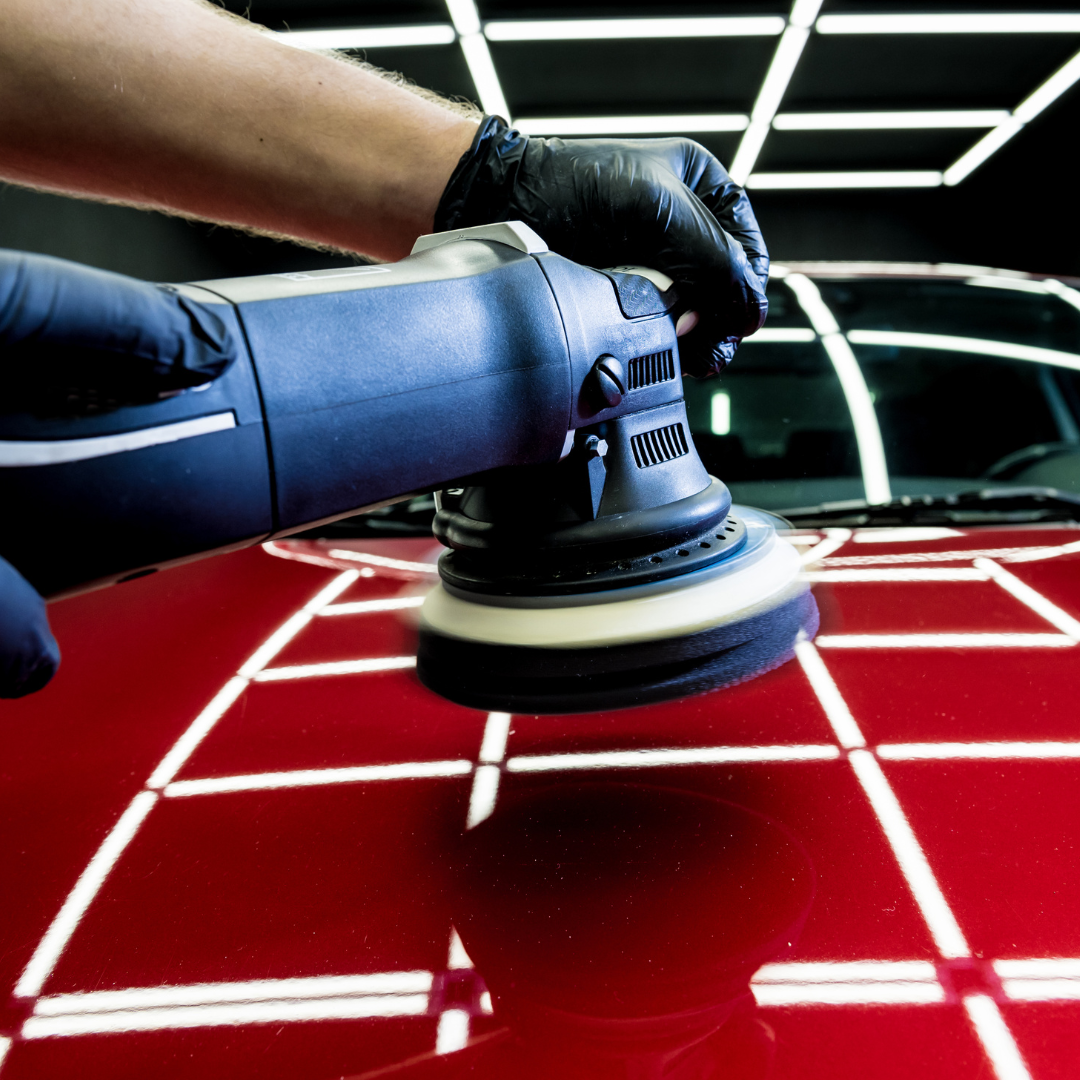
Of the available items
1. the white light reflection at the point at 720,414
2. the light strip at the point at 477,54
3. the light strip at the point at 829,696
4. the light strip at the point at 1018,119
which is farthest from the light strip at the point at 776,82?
the light strip at the point at 829,696

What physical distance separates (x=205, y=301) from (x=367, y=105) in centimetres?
57

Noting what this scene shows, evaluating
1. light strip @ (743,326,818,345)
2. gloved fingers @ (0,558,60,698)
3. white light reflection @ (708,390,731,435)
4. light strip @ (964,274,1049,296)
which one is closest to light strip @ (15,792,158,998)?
gloved fingers @ (0,558,60,698)

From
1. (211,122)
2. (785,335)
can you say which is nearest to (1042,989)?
(211,122)

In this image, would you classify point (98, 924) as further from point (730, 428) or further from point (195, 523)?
point (730, 428)

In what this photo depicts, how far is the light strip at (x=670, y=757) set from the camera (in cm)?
62

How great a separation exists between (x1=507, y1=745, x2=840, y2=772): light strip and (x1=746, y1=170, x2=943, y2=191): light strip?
9394 millimetres

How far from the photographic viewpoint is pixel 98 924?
48 cm

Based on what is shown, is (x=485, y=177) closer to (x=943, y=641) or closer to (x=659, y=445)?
(x=659, y=445)

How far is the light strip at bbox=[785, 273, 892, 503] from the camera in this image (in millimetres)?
1354

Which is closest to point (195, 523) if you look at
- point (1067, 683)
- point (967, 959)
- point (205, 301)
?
point (205, 301)

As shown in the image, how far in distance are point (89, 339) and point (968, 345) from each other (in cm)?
157

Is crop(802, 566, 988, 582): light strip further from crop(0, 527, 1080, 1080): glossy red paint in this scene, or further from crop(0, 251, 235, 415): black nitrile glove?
crop(0, 251, 235, 415): black nitrile glove

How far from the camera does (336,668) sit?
81 cm

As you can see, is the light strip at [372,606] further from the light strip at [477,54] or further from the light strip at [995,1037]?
the light strip at [477,54]
